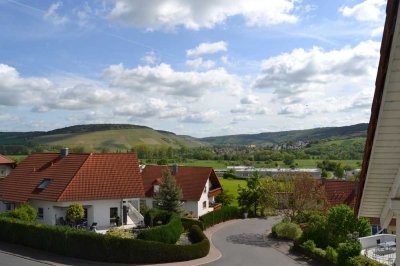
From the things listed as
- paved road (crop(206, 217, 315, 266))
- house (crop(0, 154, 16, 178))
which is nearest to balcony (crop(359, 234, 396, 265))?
paved road (crop(206, 217, 315, 266))

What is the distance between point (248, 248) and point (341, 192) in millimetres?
20219

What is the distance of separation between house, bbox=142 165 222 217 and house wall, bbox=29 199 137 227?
35.1 feet

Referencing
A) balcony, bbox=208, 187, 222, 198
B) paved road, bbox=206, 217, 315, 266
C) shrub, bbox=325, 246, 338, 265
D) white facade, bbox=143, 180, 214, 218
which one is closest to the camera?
shrub, bbox=325, 246, 338, 265

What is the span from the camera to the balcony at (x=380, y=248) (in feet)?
90.3

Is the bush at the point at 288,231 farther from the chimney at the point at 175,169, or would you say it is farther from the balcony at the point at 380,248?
the chimney at the point at 175,169

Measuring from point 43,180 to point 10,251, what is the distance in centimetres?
1020

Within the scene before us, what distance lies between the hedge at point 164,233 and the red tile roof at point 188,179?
1465 centimetres

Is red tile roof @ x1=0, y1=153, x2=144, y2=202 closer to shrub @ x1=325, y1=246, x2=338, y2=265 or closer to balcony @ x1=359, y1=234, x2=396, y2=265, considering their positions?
shrub @ x1=325, y1=246, x2=338, y2=265

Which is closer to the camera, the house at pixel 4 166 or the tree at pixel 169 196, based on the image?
the tree at pixel 169 196

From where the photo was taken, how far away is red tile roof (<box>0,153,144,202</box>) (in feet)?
116

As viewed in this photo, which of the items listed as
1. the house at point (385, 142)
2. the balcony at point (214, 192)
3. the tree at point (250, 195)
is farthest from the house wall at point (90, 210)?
the house at point (385, 142)

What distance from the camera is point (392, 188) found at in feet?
24.1

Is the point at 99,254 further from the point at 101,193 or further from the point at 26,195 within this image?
the point at 26,195

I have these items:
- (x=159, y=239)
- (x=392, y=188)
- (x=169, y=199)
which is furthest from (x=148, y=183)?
(x=392, y=188)
